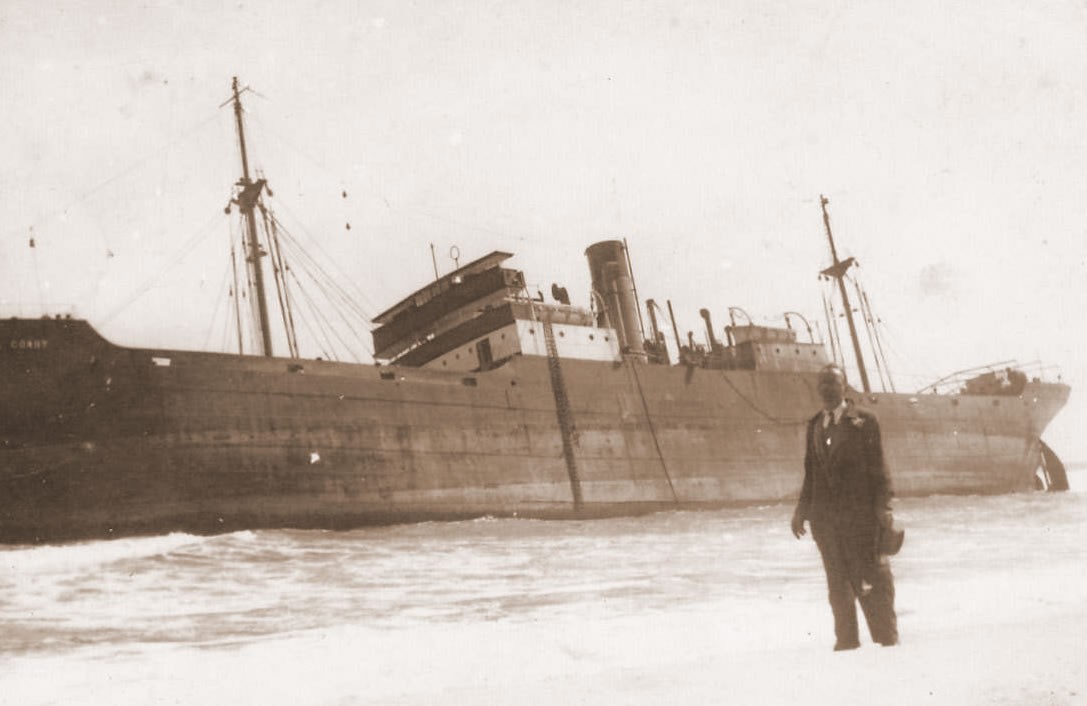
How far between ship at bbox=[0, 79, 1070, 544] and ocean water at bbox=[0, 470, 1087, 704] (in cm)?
126

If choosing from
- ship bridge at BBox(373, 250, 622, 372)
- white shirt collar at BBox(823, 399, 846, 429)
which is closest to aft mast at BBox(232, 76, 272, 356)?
ship bridge at BBox(373, 250, 622, 372)

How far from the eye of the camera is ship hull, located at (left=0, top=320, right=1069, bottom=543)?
43.2 ft

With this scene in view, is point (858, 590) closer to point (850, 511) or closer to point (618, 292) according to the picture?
point (850, 511)

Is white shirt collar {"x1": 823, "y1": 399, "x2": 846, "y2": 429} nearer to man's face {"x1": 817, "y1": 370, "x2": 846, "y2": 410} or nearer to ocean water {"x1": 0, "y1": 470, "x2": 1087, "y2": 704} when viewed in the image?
man's face {"x1": 817, "y1": 370, "x2": 846, "y2": 410}

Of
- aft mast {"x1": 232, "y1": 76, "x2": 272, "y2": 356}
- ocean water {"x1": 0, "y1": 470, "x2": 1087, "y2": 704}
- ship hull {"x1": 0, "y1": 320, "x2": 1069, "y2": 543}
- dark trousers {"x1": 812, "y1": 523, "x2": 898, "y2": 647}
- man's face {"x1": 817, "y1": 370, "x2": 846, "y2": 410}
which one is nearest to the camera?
ocean water {"x1": 0, "y1": 470, "x2": 1087, "y2": 704}

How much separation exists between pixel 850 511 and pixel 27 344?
13.7m

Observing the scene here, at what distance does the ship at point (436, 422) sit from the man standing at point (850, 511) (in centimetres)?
1199

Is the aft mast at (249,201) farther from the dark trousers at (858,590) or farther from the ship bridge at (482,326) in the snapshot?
the dark trousers at (858,590)

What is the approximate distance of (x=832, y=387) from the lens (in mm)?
4281

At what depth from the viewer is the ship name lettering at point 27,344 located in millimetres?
13250

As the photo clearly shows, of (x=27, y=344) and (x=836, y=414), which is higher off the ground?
(x=27, y=344)

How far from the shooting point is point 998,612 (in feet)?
17.5

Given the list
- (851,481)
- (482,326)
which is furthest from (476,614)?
(482,326)

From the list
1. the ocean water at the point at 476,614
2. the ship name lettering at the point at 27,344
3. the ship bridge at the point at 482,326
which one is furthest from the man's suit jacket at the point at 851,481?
the ship bridge at the point at 482,326
